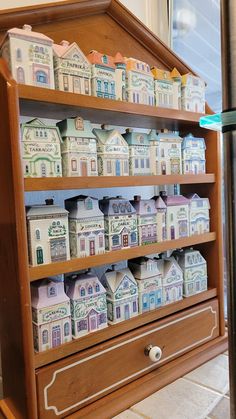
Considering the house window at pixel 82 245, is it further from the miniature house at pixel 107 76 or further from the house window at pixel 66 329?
the miniature house at pixel 107 76

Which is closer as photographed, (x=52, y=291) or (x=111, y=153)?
(x=52, y=291)

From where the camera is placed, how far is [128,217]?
40.8 inches

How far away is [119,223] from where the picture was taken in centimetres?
101

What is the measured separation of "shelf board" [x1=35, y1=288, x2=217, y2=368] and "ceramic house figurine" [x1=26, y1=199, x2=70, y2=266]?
9.1 inches

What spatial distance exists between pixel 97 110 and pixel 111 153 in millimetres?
131

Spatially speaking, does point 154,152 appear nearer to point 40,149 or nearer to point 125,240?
point 125,240

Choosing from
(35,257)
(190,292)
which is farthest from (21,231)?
(190,292)

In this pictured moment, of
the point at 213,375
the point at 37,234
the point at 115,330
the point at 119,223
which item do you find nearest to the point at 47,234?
the point at 37,234

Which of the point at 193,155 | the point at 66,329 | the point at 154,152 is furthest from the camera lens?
the point at 193,155

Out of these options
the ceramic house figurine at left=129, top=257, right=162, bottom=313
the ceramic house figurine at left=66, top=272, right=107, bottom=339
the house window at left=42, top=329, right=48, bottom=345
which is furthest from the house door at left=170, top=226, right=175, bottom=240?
the house window at left=42, top=329, right=48, bottom=345

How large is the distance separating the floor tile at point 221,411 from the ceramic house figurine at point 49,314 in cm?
44

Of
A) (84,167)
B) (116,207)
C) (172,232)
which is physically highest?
(84,167)

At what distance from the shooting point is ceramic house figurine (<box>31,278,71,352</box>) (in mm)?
831

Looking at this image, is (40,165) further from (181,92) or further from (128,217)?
(181,92)
